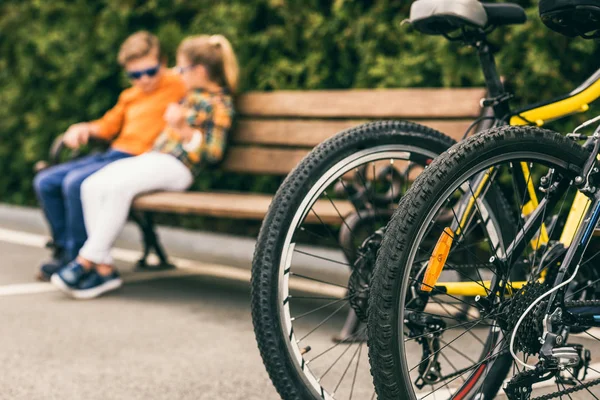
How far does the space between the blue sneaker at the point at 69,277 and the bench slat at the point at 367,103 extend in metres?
1.34

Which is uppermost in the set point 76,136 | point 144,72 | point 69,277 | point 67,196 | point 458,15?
point 458,15

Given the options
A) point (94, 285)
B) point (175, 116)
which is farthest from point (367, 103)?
point (94, 285)

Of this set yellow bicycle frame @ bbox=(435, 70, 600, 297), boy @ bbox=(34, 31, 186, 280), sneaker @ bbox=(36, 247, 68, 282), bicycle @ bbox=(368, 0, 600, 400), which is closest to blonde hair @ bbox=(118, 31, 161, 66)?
boy @ bbox=(34, 31, 186, 280)

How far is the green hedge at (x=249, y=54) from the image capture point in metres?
4.40

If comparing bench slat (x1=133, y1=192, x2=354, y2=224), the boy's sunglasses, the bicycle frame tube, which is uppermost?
the bicycle frame tube

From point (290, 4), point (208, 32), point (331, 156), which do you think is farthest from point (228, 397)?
point (208, 32)

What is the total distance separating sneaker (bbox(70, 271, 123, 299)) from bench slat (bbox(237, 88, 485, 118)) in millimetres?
1244

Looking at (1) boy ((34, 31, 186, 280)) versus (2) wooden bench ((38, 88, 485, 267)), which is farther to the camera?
(1) boy ((34, 31, 186, 280))

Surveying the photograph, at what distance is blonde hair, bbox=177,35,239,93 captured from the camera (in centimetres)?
481

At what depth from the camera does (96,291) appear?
14.3ft

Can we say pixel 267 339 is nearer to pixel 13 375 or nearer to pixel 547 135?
pixel 547 135

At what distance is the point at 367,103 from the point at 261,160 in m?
0.77

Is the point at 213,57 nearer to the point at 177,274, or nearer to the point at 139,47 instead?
the point at 139,47

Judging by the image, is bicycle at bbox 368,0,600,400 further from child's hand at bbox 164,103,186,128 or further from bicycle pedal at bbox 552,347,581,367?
child's hand at bbox 164,103,186,128
